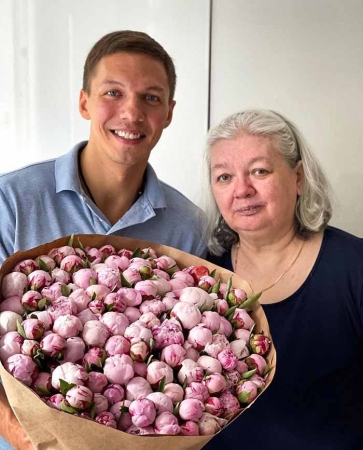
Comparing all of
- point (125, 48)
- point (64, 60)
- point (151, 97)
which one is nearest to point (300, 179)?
point (151, 97)

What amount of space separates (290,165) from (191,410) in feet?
2.48

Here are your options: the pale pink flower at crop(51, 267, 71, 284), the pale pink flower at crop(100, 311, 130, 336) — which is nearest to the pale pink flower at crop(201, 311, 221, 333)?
the pale pink flower at crop(100, 311, 130, 336)

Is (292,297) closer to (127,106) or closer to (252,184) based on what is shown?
(252,184)

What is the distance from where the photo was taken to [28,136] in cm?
201

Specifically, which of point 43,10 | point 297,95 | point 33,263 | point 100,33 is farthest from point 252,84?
point 33,263

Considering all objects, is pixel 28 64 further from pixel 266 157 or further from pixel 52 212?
pixel 266 157

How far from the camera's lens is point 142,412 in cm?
64

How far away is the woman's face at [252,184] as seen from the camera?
1.23 m

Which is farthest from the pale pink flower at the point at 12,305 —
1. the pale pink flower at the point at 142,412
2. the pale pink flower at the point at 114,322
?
the pale pink flower at the point at 142,412

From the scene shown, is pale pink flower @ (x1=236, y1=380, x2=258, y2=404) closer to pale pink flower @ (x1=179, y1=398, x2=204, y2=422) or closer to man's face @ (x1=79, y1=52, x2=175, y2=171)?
pale pink flower @ (x1=179, y1=398, x2=204, y2=422)

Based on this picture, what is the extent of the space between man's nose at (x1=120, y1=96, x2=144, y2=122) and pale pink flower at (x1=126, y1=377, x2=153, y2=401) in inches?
27.5

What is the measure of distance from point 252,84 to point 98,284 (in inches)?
54.2

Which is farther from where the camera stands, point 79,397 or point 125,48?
point 125,48

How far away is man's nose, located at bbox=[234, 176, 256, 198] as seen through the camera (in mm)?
1218
